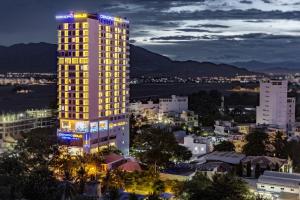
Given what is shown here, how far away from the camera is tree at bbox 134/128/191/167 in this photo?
22.2 meters

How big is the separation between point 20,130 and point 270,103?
71.7 ft

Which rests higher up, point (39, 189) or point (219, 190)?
point (219, 190)

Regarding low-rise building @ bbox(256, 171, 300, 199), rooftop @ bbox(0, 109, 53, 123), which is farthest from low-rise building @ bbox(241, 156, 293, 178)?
rooftop @ bbox(0, 109, 53, 123)

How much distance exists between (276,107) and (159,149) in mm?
20254

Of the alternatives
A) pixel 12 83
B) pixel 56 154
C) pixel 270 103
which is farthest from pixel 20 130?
pixel 12 83

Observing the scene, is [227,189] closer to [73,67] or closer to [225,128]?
[73,67]

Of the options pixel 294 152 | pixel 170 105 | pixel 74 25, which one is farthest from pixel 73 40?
pixel 170 105

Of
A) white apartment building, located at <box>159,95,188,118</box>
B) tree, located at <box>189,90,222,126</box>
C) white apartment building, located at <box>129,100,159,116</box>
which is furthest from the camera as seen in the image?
white apartment building, located at <box>129,100,159,116</box>

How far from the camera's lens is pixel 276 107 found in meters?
39.9

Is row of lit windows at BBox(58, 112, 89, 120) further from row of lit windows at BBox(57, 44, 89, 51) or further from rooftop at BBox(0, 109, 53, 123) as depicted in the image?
rooftop at BBox(0, 109, 53, 123)

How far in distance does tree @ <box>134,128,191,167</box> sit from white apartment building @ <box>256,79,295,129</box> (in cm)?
1480

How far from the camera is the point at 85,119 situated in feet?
87.6

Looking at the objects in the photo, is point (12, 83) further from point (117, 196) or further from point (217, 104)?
point (117, 196)

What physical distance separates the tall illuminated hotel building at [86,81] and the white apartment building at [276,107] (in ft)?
55.6
